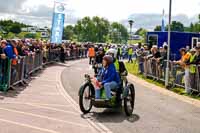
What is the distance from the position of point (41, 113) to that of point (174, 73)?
30.1ft

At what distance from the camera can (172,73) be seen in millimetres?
20141

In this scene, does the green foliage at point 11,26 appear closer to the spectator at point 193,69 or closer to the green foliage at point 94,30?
the green foliage at point 94,30

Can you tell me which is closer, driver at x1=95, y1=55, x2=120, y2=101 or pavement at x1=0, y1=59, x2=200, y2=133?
pavement at x1=0, y1=59, x2=200, y2=133

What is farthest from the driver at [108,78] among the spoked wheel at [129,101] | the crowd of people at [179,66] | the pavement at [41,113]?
the pavement at [41,113]

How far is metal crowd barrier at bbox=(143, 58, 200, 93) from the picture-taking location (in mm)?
17312

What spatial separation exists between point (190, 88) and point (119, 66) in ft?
17.1

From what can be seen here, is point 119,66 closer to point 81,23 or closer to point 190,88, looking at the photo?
point 190,88

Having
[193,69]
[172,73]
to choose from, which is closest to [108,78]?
[193,69]

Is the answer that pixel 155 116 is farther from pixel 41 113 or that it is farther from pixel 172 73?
pixel 172 73

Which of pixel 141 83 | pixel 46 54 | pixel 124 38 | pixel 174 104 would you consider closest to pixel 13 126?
pixel 174 104

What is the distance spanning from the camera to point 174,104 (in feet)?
49.7

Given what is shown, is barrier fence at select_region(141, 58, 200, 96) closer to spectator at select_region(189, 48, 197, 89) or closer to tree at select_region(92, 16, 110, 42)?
spectator at select_region(189, 48, 197, 89)

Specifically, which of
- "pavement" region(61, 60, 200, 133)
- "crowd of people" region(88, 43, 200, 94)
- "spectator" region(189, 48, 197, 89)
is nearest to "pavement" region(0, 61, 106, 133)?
"pavement" region(61, 60, 200, 133)

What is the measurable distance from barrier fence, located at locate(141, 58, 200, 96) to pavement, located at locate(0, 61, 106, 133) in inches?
192
